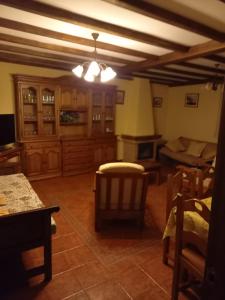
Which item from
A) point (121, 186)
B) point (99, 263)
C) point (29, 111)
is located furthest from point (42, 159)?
point (99, 263)

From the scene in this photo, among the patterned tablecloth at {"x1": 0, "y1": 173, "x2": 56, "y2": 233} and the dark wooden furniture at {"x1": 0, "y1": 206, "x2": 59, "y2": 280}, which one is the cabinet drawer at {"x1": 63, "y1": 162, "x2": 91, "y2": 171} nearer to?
the patterned tablecloth at {"x1": 0, "y1": 173, "x2": 56, "y2": 233}

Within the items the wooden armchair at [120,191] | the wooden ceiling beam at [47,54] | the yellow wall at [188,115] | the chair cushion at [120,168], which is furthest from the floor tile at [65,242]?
the yellow wall at [188,115]

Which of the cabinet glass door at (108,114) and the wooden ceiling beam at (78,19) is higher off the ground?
the wooden ceiling beam at (78,19)

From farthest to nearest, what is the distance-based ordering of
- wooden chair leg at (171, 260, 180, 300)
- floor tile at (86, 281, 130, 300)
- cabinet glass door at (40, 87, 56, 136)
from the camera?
cabinet glass door at (40, 87, 56, 136) → floor tile at (86, 281, 130, 300) → wooden chair leg at (171, 260, 180, 300)

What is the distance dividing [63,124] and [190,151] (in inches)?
134

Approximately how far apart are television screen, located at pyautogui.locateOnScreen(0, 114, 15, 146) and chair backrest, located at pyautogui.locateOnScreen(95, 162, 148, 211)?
2.31 m

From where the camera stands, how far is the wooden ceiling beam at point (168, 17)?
1812 mm

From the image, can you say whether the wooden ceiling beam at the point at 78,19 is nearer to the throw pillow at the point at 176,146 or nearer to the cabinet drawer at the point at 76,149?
the cabinet drawer at the point at 76,149

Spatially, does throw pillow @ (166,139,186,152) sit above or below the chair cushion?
below

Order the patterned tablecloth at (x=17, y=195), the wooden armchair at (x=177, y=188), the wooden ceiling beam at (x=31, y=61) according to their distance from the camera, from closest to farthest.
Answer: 1. the patterned tablecloth at (x=17, y=195)
2. the wooden armchair at (x=177, y=188)
3. the wooden ceiling beam at (x=31, y=61)

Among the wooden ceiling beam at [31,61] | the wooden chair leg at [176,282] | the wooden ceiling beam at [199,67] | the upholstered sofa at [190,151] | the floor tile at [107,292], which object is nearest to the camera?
the wooden chair leg at [176,282]

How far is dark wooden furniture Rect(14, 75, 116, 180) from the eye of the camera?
14.2 feet

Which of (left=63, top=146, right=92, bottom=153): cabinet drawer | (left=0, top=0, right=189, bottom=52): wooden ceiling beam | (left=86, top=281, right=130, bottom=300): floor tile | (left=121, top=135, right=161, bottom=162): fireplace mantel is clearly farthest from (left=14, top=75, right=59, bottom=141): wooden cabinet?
(left=86, top=281, right=130, bottom=300): floor tile

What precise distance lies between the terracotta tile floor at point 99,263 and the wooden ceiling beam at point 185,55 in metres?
2.34
